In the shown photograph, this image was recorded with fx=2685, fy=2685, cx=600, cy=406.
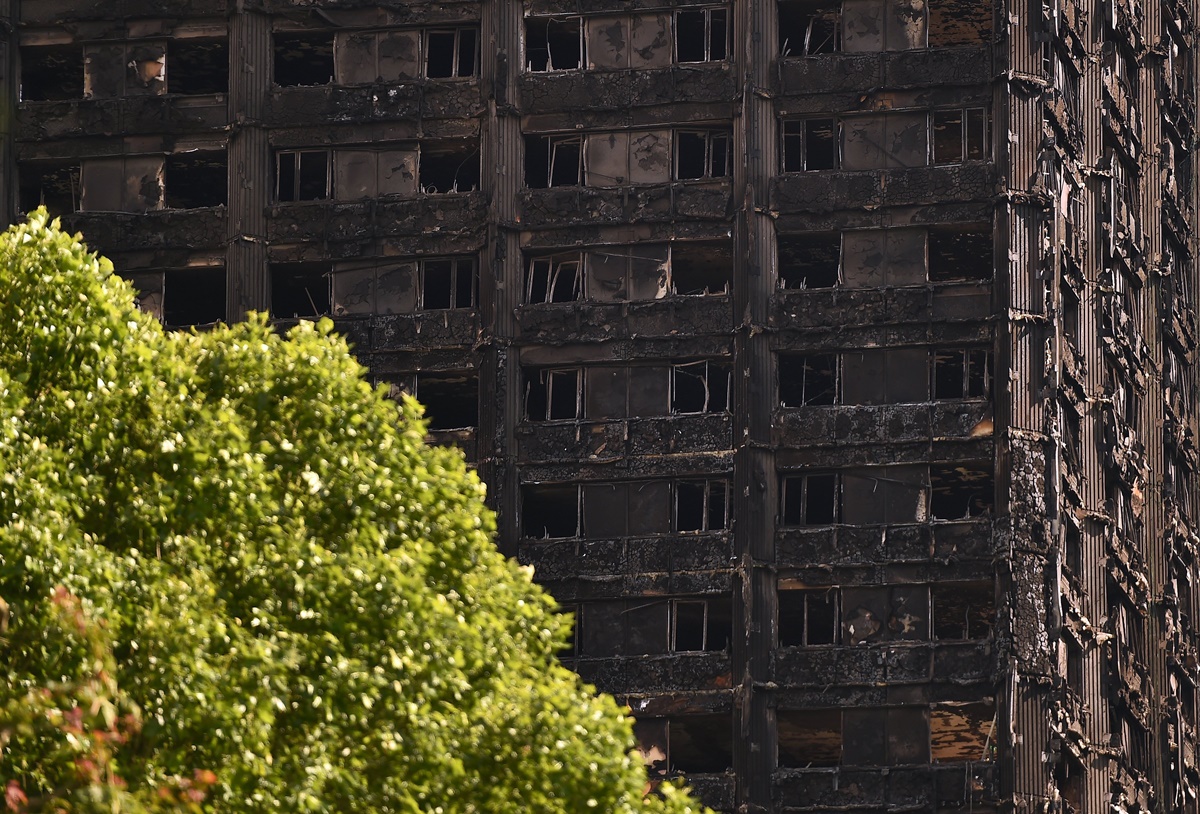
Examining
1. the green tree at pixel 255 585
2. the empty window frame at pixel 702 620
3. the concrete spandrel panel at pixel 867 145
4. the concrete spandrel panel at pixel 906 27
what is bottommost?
the green tree at pixel 255 585

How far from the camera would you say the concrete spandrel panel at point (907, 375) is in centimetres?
7256

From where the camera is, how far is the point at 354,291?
75625 mm

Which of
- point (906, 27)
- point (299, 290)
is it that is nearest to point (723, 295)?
point (906, 27)

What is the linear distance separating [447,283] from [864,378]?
481 inches

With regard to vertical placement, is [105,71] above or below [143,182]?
above

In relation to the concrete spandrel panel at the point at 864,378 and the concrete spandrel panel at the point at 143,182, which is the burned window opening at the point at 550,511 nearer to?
the concrete spandrel panel at the point at 864,378

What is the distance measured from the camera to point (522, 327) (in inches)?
2933

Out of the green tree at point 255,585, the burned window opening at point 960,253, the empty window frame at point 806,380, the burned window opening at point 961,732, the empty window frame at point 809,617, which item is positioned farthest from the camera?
the empty window frame at point 806,380

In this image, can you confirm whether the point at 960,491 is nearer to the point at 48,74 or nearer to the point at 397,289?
the point at 397,289

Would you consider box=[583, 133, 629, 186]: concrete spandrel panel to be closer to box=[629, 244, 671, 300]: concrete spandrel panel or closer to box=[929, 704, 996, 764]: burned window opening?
box=[629, 244, 671, 300]: concrete spandrel panel

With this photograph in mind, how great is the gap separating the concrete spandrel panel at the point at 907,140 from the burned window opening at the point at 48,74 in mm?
23516

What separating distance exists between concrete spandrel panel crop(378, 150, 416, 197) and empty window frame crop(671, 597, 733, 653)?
14147mm

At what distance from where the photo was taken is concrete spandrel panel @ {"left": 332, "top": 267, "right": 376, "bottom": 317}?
7550 cm

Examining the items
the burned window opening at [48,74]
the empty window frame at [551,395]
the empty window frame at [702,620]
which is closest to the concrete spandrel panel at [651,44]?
the empty window frame at [551,395]
